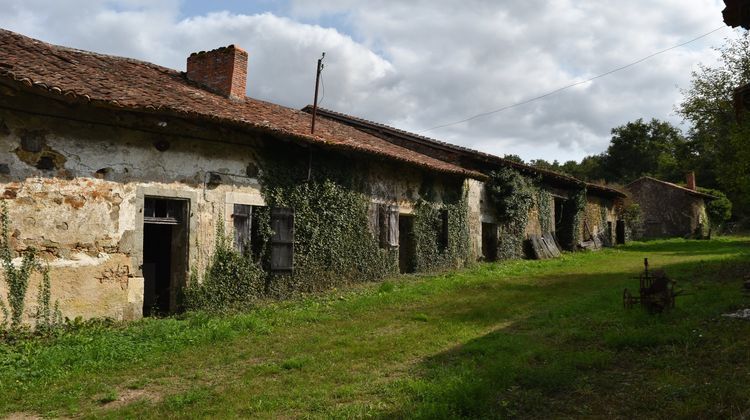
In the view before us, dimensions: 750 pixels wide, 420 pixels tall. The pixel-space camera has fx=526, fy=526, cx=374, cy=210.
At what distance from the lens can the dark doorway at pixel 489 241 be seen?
707 inches

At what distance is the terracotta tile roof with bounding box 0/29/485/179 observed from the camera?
7.62 m

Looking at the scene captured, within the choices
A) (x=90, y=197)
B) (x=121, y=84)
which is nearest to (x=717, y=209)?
(x=121, y=84)

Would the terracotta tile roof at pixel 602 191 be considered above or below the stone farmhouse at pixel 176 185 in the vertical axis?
above

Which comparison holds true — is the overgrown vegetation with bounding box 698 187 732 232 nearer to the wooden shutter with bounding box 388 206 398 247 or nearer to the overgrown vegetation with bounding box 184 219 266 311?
the wooden shutter with bounding box 388 206 398 247

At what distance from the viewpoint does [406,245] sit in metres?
14.7

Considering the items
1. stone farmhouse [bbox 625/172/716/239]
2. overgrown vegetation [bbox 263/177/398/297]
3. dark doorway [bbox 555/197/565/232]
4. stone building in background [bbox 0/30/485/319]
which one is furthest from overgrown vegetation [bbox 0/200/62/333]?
stone farmhouse [bbox 625/172/716/239]

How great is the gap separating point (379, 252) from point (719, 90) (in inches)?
659

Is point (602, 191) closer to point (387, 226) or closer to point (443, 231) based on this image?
point (443, 231)

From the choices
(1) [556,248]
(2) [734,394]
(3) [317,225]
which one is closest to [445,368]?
(2) [734,394]

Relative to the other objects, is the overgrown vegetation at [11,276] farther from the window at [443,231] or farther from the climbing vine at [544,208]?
the climbing vine at [544,208]

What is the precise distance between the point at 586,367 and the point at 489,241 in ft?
43.1

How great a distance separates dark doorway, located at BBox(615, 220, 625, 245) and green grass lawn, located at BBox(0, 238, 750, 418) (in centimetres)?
2011

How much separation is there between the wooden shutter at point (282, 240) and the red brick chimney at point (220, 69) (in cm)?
360

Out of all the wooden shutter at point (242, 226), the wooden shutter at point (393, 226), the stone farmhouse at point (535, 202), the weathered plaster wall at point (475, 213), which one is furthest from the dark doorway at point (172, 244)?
the stone farmhouse at point (535, 202)
